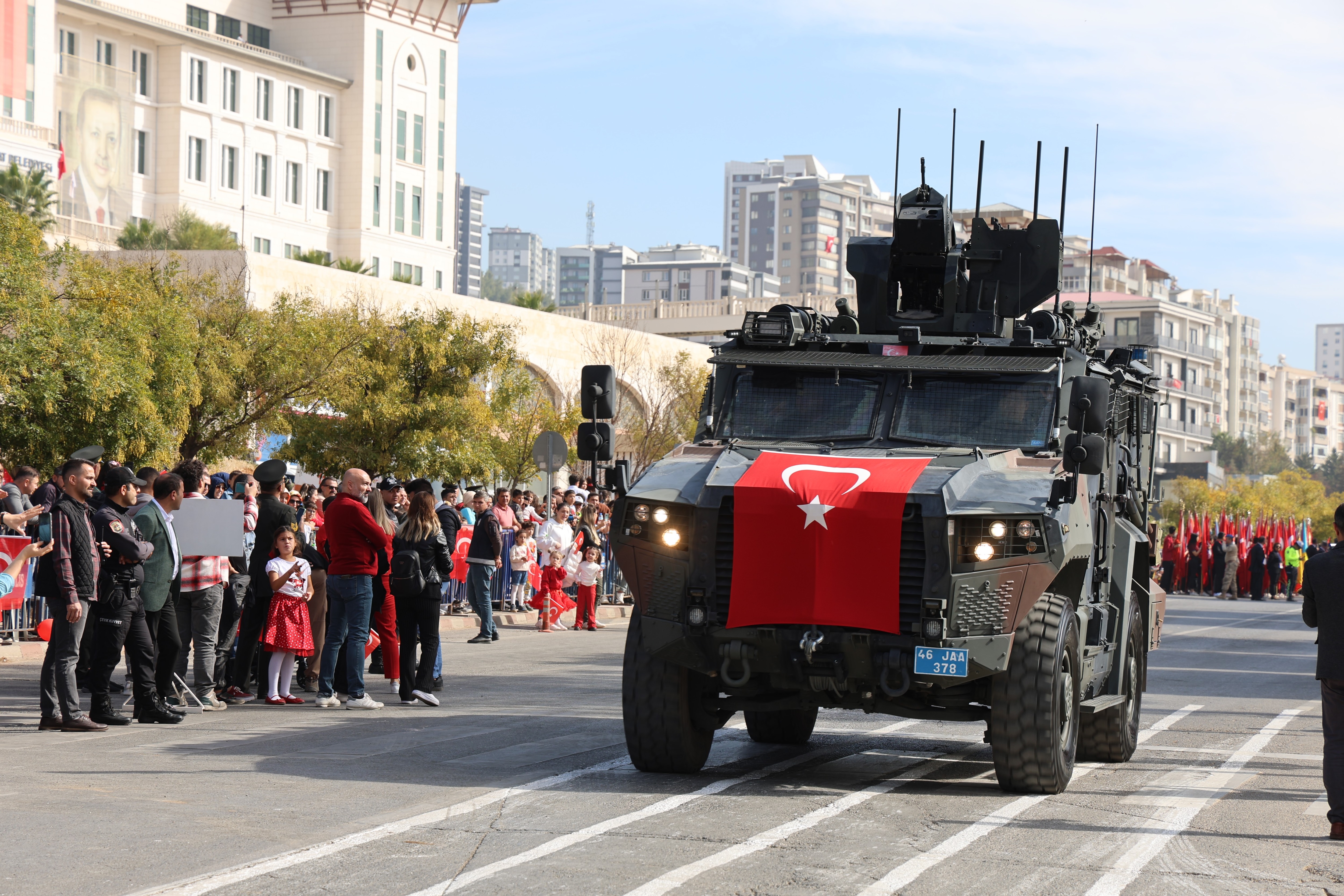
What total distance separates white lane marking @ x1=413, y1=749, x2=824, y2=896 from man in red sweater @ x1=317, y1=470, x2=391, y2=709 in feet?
13.1

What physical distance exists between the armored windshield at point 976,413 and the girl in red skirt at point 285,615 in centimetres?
593

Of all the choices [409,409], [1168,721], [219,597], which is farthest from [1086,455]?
[409,409]

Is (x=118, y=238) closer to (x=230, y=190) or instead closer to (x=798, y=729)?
(x=230, y=190)

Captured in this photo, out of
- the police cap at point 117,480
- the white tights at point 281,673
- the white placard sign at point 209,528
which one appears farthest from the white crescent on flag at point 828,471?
the white tights at point 281,673

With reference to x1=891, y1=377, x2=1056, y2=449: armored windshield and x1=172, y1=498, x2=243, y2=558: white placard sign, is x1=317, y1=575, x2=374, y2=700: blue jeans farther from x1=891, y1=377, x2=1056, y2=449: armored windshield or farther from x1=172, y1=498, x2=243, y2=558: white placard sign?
x1=891, y1=377, x2=1056, y2=449: armored windshield

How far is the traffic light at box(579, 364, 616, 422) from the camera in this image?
36.6ft

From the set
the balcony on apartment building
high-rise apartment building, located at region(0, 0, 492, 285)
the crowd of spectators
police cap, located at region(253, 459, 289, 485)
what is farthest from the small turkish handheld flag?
the balcony on apartment building

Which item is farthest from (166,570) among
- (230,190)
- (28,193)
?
(230,190)

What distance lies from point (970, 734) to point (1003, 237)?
382 centimetres

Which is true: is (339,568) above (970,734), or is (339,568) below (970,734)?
above

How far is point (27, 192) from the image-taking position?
61.0m

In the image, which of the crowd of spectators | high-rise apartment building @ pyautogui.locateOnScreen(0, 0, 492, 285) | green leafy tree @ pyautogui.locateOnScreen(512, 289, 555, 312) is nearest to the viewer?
the crowd of spectators

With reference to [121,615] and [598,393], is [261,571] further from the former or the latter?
[598,393]

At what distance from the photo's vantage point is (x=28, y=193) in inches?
2398
